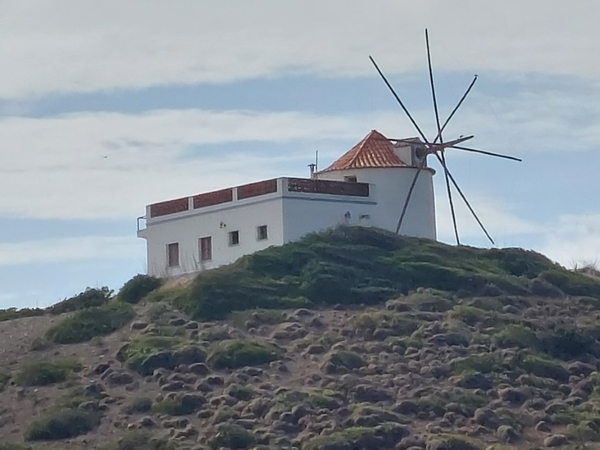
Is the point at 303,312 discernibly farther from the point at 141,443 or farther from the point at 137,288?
the point at 141,443

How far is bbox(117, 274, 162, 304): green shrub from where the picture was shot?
5569cm

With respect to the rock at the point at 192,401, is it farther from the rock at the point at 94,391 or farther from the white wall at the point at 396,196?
the white wall at the point at 396,196

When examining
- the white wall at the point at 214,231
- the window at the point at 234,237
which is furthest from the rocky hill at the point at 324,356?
the window at the point at 234,237

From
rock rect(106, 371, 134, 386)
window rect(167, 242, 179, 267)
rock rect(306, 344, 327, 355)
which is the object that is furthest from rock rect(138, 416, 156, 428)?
window rect(167, 242, 179, 267)

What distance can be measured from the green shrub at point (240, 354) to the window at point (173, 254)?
32.9 ft

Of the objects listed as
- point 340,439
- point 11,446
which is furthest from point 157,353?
point 340,439

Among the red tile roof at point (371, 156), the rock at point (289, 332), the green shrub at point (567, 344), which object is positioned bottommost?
the green shrub at point (567, 344)

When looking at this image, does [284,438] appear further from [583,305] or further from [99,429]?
[583,305]

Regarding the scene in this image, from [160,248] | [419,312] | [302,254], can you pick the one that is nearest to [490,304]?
[419,312]

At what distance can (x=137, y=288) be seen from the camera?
184 ft

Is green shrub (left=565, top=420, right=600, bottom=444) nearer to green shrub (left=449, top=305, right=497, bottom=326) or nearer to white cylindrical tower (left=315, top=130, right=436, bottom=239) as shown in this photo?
green shrub (left=449, top=305, right=497, bottom=326)

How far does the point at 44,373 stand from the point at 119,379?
242cm

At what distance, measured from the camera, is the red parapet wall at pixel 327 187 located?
182ft

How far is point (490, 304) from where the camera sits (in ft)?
174
